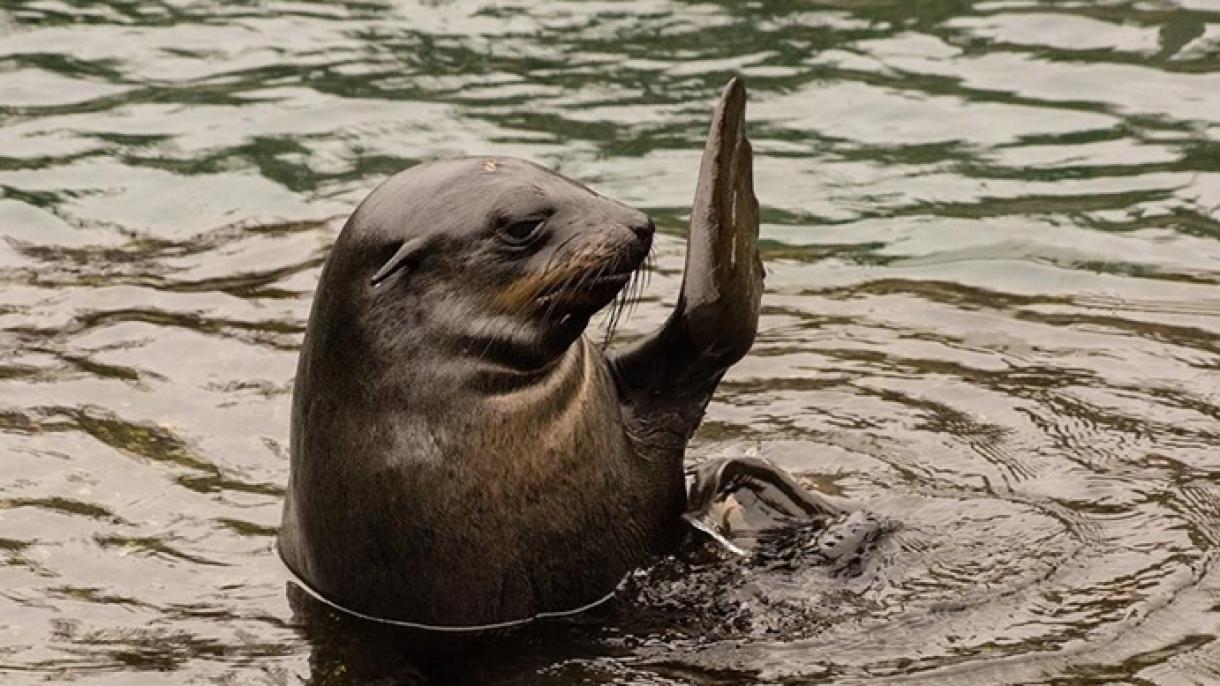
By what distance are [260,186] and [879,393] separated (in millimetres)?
4248

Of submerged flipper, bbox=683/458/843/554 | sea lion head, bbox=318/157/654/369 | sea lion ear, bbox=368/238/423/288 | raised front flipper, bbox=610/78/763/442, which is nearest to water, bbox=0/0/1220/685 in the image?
submerged flipper, bbox=683/458/843/554

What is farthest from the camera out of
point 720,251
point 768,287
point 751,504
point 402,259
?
point 768,287

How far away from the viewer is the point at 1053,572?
6027mm

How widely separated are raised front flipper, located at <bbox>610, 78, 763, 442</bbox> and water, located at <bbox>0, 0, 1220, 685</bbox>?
64 cm

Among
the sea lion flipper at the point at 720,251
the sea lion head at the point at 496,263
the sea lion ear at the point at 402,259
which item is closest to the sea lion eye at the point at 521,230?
the sea lion head at the point at 496,263

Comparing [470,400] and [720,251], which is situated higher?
[720,251]

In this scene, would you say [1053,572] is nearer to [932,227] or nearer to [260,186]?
[932,227]

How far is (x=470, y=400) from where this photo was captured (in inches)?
230

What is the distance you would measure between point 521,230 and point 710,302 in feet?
2.08

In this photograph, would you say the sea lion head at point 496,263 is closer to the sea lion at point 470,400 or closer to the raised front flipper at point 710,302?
the sea lion at point 470,400

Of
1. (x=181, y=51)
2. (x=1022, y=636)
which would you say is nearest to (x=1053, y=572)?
(x=1022, y=636)

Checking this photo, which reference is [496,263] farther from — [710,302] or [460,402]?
[710,302]

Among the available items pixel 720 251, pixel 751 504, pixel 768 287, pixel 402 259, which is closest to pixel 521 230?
pixel 402 259

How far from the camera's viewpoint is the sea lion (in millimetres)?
5809
